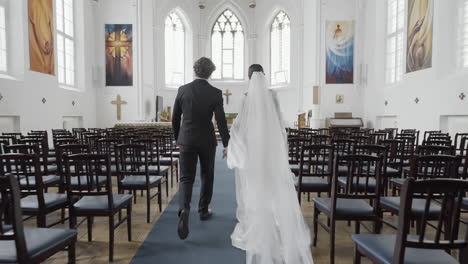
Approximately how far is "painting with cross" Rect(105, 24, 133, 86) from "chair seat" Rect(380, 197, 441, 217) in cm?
1409

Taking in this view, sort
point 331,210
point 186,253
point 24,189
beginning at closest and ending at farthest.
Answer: point 331,210 → point 186,253 → point 24,189

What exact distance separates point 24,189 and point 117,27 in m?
13.5

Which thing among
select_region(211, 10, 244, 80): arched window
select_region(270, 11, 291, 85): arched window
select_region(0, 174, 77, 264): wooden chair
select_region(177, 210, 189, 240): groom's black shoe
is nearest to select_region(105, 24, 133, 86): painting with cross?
select_region(211, 10, 244, 80): arched window

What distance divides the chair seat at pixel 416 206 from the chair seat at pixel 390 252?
0.70m

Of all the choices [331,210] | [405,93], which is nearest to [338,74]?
[405,93]

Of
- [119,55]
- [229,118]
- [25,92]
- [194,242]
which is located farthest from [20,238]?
[229,118]

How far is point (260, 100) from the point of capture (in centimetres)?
375

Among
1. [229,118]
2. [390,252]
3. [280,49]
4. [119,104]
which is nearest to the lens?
[390,252]

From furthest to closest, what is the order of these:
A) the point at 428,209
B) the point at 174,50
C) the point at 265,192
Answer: the point at 174,50
the point at 265,192
the point at 428,209

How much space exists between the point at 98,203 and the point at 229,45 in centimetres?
1895

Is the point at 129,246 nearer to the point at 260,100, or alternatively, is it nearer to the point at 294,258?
the point at 294,258

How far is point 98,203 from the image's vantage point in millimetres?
2947

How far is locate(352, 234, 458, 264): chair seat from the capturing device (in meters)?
1.79

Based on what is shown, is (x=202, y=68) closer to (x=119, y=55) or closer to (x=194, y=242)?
A: (x=194, y=242)
